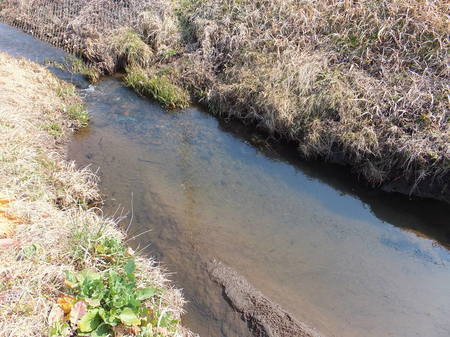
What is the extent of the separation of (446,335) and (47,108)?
8.01 m

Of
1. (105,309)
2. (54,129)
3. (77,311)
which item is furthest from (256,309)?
(54,129)

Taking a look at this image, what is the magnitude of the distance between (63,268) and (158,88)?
622 centimetres

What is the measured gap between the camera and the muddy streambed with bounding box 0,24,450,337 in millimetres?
4887

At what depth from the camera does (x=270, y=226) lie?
237 inches

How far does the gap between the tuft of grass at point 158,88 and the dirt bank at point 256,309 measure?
5.04 metres

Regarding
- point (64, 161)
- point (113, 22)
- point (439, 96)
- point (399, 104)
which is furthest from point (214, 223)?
point (113, 22)

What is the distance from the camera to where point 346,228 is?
20.2 feet

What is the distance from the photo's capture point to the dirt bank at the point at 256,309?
4.48 metres

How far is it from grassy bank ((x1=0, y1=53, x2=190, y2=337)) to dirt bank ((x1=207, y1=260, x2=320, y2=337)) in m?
0.75

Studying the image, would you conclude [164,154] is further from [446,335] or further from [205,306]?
[446,335]

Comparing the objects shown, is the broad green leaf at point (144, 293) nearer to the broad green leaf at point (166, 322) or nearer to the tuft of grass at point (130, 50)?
the broad green leaf at point (166, 322)

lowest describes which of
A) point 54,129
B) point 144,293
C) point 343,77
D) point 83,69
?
point 54,129

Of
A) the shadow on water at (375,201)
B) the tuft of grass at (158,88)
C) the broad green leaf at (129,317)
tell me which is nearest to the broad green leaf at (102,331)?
the broad green leaf at (129,317)

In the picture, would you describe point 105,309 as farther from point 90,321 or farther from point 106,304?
point 90,321
